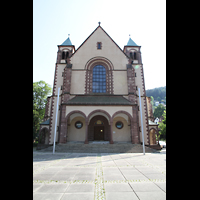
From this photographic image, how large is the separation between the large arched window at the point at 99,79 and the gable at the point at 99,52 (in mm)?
2082

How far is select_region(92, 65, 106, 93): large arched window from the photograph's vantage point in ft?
72.7

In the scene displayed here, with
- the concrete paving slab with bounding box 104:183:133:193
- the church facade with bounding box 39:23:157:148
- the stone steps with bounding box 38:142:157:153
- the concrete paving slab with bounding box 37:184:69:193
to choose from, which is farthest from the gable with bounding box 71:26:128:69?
the concrete paving slab with bounding box 104:183:133:193

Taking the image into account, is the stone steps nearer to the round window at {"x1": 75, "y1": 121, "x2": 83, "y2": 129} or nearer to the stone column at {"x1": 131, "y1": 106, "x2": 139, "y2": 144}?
the stone column at {"x1": 131, "y1": 106, "x2": 139, "y2": 144}

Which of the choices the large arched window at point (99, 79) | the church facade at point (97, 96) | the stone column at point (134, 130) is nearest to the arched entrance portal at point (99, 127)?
the church facade at point (97, 96)

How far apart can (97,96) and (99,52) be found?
27.1 ft

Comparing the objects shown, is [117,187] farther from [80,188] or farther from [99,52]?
[99,52]

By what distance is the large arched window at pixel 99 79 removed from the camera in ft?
72.7

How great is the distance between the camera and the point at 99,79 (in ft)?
74.2

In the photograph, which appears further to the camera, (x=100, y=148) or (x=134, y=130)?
(x=134, y=130)

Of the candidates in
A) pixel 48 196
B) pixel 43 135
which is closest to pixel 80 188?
pixel 48 196

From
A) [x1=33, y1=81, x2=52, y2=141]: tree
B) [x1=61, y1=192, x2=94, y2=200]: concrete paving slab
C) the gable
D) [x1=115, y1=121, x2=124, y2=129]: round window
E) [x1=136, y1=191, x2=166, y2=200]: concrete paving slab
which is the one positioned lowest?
[x1=61, y1=192, x2=94, y2=200]: concrete paving slab
